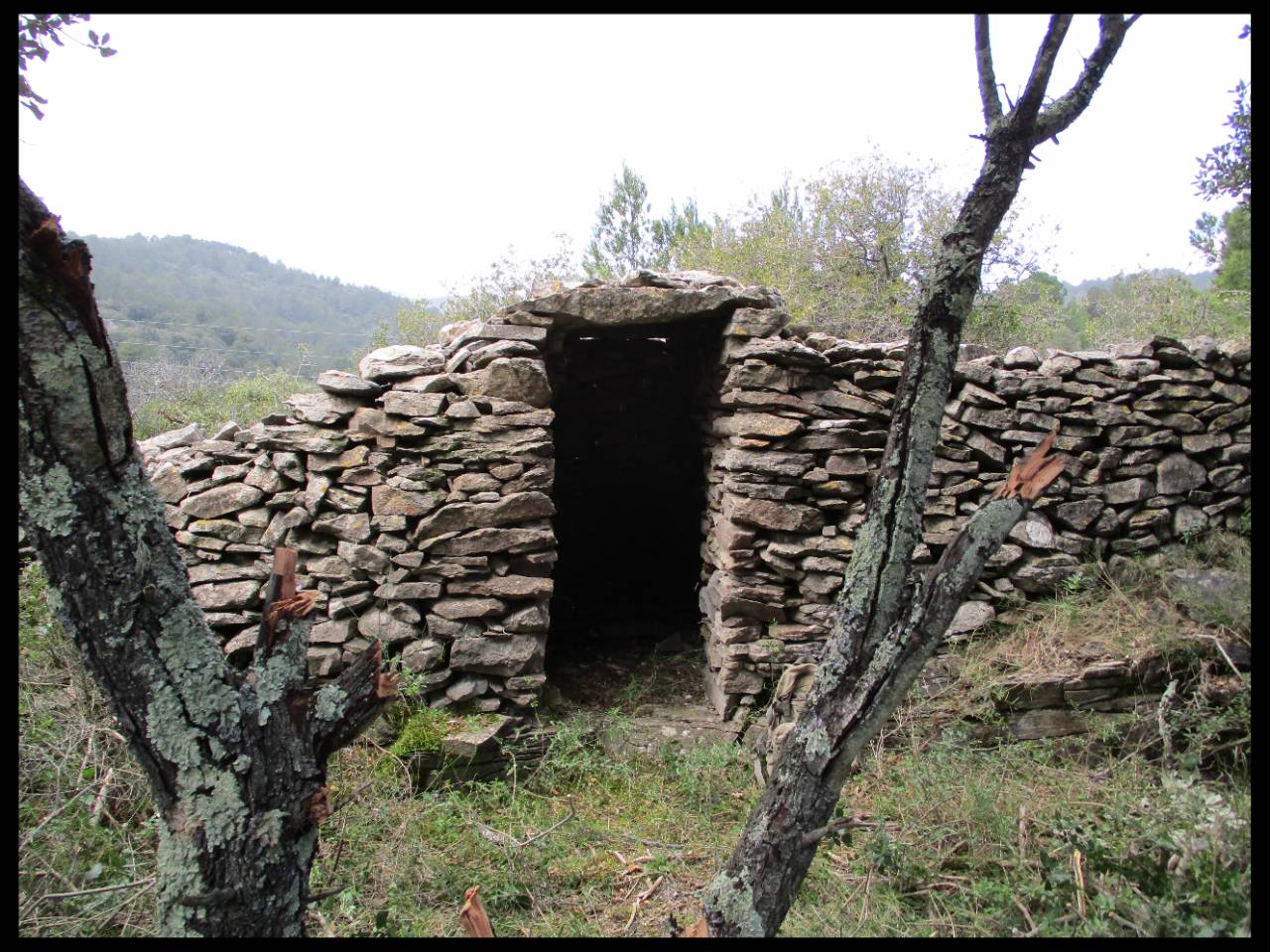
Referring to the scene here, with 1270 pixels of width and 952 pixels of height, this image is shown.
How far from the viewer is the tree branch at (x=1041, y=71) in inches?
85.0

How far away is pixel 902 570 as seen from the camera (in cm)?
227

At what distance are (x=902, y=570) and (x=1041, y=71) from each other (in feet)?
4.81

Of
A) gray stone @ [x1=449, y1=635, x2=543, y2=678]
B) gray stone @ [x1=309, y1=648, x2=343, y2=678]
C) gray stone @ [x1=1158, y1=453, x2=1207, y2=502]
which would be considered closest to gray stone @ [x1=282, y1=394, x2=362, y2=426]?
gray stone @ [x1=309, y1=648, x2=343, y2=678]

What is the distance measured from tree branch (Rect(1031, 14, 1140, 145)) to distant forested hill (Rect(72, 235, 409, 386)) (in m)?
8.32

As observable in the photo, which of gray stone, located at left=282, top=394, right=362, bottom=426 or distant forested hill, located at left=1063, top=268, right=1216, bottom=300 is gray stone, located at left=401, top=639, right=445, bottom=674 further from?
distant forested hill, located at left=1063, top=268, right=1216, bottom=300

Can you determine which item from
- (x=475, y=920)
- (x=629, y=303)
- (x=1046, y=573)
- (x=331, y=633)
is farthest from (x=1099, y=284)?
(x=475, y=920)

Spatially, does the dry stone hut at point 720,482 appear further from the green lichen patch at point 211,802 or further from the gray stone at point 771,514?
the green lichen patch at point 211,802

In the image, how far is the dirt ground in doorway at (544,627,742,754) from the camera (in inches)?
176

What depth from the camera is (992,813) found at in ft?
10.3

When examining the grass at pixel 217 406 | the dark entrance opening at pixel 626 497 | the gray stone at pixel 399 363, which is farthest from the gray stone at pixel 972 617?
the grass at pixel 217 406

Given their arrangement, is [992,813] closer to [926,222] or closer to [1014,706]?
[1014,706]

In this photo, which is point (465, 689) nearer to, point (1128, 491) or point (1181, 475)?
point (1128, 491)

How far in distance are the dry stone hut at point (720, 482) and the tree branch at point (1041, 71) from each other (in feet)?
7.19

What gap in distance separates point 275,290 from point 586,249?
398 inches
